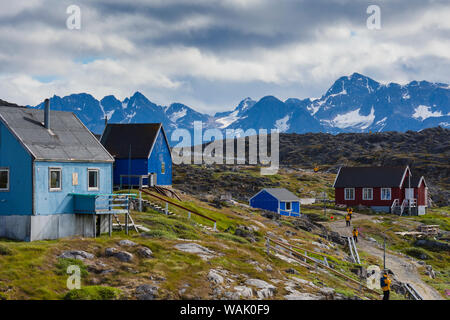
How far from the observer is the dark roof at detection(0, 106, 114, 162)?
122 feet

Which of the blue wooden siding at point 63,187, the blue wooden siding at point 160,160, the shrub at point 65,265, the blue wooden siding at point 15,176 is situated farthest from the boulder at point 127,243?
the blue wooden siding at point 160,160

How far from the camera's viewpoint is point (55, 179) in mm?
37375

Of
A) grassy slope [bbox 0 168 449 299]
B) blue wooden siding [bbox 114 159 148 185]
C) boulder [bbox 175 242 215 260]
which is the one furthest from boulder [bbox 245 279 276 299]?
blue wooden siding [bbox 114 159 148 185]

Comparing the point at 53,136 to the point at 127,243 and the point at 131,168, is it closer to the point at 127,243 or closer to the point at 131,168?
the point at 127,243

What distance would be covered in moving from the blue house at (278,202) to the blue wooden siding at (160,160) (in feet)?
70.9

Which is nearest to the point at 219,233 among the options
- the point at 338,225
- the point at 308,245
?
the point at 308,245

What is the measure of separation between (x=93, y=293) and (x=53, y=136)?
15837mm

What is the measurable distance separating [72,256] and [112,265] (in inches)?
92.6

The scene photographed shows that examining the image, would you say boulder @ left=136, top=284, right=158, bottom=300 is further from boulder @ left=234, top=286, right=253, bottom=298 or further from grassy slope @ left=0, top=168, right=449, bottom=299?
boulder @ left=234, top=286, right=253, bottom=298

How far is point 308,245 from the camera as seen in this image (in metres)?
54.3

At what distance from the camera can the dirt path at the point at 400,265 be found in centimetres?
4735

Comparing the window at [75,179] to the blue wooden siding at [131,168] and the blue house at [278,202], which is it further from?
the blue house at [278,202]

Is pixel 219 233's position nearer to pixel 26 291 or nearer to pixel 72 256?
pixel 72 256

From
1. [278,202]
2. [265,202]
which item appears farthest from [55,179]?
[265,202]
